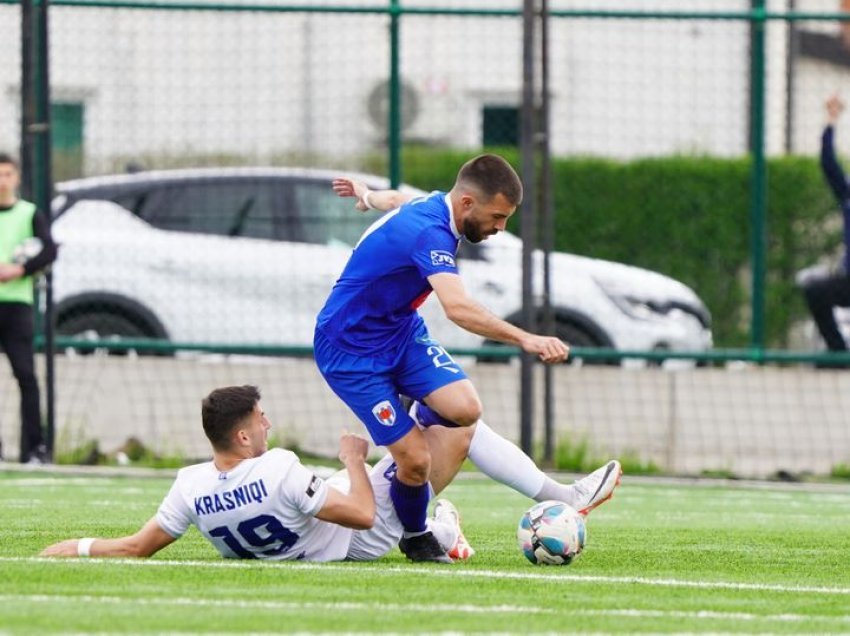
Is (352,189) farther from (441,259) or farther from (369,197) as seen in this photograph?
(441,259)

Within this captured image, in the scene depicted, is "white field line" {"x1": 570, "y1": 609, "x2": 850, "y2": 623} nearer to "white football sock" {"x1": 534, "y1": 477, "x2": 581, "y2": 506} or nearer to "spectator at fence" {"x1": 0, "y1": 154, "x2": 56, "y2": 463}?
"white football sock" {"x1": 534, "y1": 477, "x2": 581, "y2": 506}

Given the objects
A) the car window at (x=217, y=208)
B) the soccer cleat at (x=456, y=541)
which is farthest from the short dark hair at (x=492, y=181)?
the car window at (x=217, y=208)

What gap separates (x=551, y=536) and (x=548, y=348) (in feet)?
2.90

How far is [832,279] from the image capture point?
15.9m

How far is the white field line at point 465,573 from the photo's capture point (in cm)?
716

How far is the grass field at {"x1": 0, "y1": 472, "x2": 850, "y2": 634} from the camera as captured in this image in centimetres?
605

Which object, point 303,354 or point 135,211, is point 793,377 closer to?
point 303,354

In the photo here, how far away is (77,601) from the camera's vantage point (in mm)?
6340

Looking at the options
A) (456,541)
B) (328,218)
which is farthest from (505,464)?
(328,218)

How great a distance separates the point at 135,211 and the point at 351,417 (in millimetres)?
2403

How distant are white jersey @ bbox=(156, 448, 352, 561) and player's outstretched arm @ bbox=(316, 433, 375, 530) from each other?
0.19ft

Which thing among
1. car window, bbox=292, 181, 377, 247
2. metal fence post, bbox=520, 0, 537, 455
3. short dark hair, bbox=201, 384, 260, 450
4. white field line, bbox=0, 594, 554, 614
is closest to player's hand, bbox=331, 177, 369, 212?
short dark hair, bbox=201, 384, 260, 450

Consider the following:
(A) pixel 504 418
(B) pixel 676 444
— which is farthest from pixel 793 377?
(A) pixel 504 418

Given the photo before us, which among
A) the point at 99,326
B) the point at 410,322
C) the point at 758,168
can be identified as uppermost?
the point at 758,168
